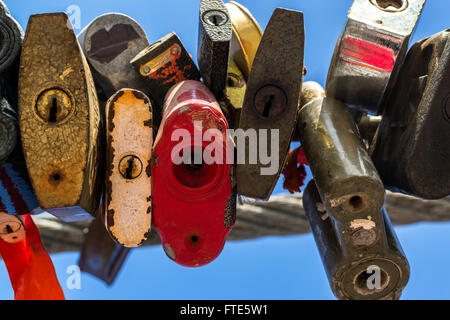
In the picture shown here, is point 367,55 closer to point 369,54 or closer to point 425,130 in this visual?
point 369,54

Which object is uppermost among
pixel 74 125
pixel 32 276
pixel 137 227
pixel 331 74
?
pixel 331 74

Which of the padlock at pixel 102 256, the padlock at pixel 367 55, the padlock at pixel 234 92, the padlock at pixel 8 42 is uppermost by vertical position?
the padlock at pixel 367 55

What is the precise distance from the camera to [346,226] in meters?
0.87

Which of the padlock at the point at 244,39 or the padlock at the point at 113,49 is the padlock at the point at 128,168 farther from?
the padlock at the point at 244,39

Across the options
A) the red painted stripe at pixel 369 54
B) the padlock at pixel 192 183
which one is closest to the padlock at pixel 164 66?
the padlock at pixel 192 183

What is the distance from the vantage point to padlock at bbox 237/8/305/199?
2.84 feet

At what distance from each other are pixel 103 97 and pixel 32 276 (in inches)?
11.9

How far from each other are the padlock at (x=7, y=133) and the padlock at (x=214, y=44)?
278 mm

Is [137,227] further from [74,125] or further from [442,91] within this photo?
[442,91]

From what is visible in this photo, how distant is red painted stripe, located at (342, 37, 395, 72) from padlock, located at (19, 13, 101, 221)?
1.20 ft

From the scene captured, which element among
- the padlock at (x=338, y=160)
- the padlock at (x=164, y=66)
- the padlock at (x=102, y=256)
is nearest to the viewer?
the padlock at (x=338, y=160)

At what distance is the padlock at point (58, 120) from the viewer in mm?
854

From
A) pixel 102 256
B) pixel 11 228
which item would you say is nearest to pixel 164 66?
pixel 11 228

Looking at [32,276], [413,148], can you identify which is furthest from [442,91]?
[32,276]
